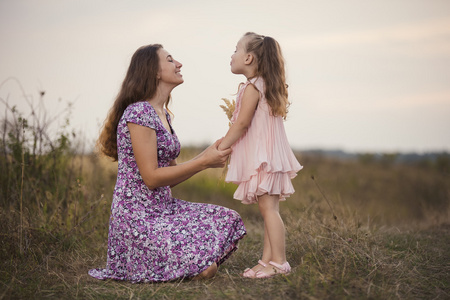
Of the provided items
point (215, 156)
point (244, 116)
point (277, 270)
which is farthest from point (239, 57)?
point (277, 270)

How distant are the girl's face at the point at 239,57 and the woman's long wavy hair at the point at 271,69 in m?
0.04

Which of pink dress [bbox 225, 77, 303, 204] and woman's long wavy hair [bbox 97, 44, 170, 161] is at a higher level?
woman's long wavy hair [bbox 97, 44, 170, 161]

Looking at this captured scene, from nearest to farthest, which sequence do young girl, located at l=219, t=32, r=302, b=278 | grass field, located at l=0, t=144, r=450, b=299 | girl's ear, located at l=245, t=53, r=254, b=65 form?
grass field, located at l=0, t=144, r=450, b=299, young girl, located at l=219, t=32, r=302, b=278, girl's ear, located at l=245, t=53, r=254, b=65

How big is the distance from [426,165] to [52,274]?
13205mm

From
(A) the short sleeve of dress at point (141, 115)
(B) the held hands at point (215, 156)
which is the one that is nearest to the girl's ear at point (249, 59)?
(B) the held hands at point (215, 156)

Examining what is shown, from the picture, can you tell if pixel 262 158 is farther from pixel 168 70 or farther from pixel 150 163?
pixel 168 70

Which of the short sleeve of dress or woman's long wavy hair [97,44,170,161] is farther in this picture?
woman's long wavy hair [97,44,170,161]

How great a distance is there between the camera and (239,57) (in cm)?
346

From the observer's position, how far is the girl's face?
11.3 feet

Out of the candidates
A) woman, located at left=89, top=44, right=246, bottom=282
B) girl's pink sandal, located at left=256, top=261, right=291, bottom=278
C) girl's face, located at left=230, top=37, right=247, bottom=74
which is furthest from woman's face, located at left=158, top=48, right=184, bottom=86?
girl's pink sandal, located at left=256, top=261, right=291, bottom=278

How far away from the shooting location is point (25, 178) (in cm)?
511

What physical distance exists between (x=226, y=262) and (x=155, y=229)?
1.02m

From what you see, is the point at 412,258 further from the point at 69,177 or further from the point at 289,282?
the point at 69,177

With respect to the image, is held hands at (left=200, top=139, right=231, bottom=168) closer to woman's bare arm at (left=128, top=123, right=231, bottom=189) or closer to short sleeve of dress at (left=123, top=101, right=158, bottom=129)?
woman's bare arm at (left=128, top=123, right=231, bottom=189)
